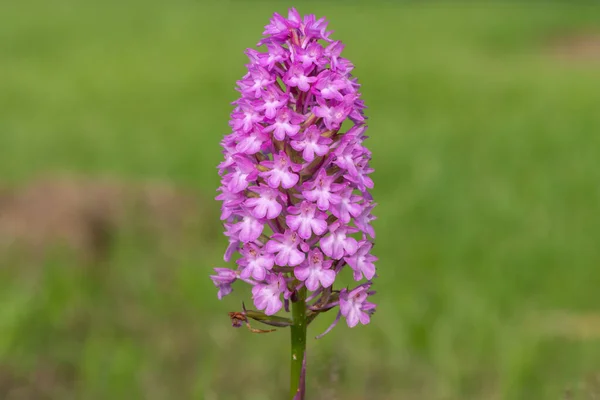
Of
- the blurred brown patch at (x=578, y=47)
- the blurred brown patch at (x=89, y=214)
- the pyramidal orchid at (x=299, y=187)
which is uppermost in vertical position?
the blurred brown patch at (x=578, y=47)

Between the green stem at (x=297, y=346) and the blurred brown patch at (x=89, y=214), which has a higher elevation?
the blurred brown patch at (x=89, y=214)

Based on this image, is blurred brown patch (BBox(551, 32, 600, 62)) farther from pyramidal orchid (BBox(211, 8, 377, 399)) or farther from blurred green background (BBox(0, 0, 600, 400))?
pyramidal orchid (BBox(211, 8, 377, 399))

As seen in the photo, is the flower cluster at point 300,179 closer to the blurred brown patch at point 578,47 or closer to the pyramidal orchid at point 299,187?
the pyramidal orchid at point 299,187

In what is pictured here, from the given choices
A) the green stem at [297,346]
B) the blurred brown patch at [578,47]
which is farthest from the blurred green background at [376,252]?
the blurred brown patch at [578,47]

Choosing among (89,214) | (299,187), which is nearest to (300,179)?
(299,187)

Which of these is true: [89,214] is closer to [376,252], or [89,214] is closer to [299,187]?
[376,252]

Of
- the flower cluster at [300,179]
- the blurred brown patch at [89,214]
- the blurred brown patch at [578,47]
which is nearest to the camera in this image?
the flower cluster at [300,179]

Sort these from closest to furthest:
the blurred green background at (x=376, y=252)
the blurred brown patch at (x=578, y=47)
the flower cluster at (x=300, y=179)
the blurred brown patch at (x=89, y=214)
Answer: the flower cluster at (x=300, y=179) < the blurred green background at (x=376, y=252) < the blurred brown patch at (x=89, y=214) < the blurred brown patch at (x=578, y=47)
